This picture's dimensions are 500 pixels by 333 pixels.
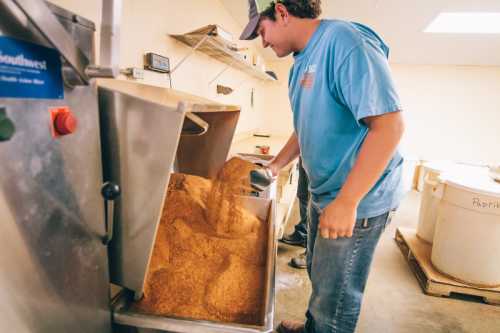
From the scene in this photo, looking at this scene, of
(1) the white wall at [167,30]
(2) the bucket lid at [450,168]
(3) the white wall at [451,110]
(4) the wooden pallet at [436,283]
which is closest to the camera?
(1) the white wall at [167,30]

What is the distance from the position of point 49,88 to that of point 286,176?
2.02m

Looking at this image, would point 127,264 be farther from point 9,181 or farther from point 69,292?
point 9,181

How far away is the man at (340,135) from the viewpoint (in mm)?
858

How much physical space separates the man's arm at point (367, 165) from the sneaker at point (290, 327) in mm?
1079

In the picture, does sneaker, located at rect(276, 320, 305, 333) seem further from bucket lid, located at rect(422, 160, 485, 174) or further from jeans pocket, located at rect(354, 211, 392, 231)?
bucket lid, located at rect(422, 160, 485, 174)

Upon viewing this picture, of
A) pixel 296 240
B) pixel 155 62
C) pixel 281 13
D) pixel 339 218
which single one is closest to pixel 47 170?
pixel 339 218

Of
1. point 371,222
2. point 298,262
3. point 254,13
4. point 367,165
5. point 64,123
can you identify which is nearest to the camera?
point 64,123

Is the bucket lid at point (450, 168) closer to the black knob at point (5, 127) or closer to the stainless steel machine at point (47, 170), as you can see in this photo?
the stainless steel machine at point (47, 170)

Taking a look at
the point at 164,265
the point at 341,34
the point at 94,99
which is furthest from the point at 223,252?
the point at 341,34

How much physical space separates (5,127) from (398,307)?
8.13ft

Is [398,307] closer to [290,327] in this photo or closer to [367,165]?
[290,327]

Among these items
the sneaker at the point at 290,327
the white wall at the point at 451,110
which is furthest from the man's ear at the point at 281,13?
the white wall at the point at 451,110

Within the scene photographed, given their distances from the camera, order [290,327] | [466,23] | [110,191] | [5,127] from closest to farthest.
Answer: [5,127], [110,191], [290,327], [466,23]

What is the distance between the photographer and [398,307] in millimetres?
2057
